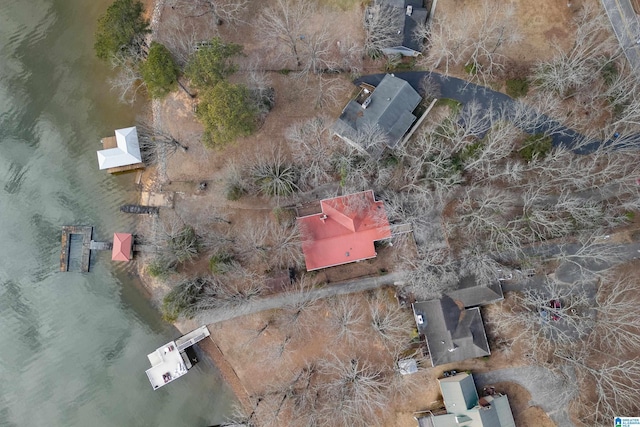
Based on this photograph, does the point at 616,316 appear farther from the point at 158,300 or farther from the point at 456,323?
the point at 158,300

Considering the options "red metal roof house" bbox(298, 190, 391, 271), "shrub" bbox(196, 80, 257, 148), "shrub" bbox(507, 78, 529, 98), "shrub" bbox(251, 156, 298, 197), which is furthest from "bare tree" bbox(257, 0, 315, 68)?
"shrub" bbox(507, 78, 529, 98)

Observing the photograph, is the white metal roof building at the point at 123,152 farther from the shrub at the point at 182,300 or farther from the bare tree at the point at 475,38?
the bare tree at the point at 475,38

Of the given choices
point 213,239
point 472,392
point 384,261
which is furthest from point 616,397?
point 213,239

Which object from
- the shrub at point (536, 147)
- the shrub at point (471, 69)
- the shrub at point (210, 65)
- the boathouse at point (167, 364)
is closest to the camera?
the shrub at point (210, 65)

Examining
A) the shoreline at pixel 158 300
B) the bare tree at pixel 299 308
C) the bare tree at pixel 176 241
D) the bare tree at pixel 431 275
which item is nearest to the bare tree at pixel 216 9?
the shoreline at pixel 158 300

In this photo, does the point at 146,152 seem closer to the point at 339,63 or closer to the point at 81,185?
the point at 81,185

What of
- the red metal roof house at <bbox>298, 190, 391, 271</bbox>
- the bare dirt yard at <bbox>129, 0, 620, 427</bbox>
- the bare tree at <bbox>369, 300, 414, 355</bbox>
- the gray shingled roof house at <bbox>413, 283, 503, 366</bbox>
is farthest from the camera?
the bare dirt yard at <bbox>129, 0, 620, 427</bbox>

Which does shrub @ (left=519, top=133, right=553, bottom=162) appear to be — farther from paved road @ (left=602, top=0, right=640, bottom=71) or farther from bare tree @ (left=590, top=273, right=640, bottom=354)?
bare tree @ (left=590, top=273, right=640, bottom=354)
